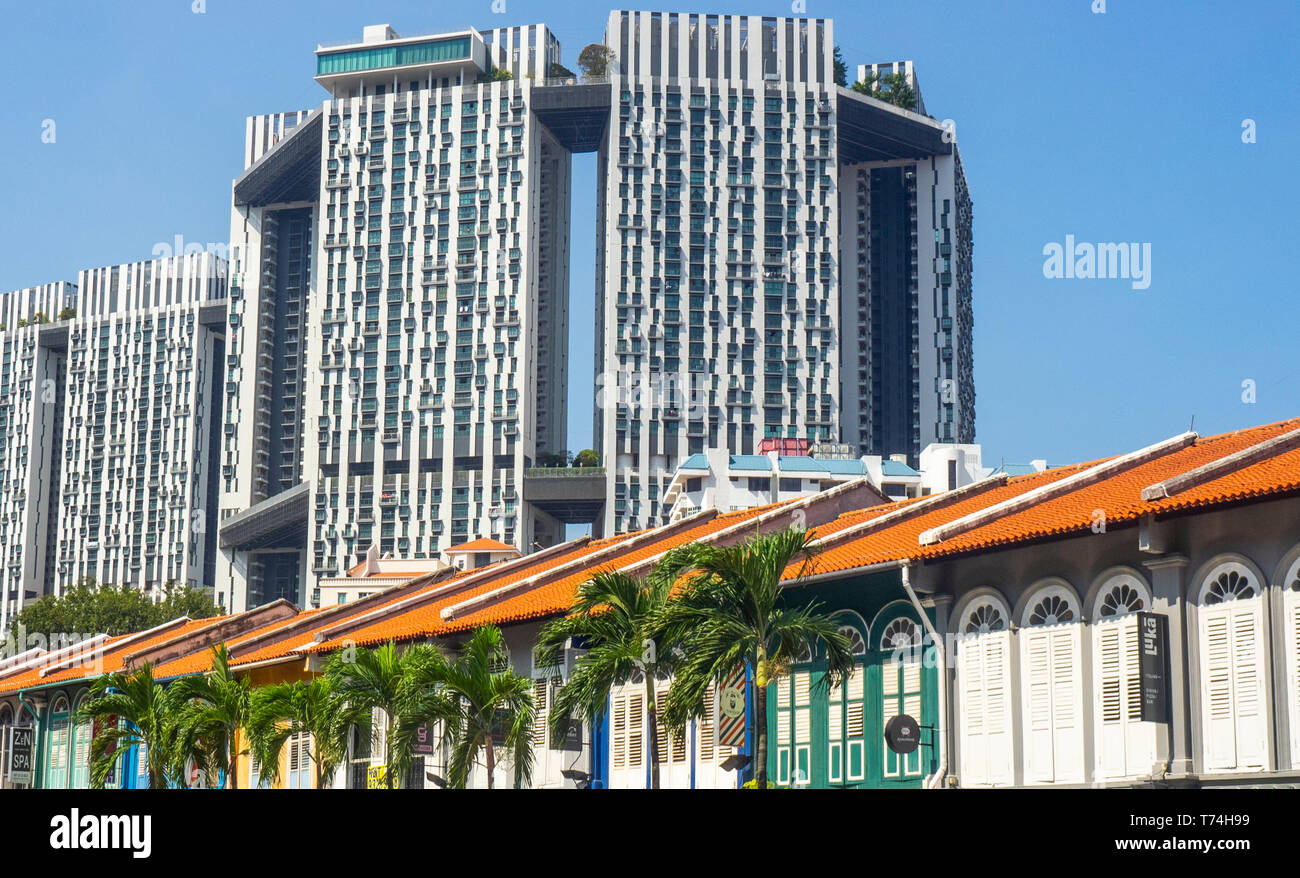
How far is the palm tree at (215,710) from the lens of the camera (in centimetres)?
3769

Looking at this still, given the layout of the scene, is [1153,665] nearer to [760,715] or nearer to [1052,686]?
[1052,686]

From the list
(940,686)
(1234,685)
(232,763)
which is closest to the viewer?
(1234,685)

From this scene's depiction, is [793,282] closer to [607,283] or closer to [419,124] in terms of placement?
[607,283]

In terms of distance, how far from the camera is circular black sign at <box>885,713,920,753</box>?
27.6 meters

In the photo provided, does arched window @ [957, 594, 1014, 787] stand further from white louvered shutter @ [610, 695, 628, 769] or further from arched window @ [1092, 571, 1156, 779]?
white louvered shutter @ [610, 695, 628, 769]

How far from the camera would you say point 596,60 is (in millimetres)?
171375

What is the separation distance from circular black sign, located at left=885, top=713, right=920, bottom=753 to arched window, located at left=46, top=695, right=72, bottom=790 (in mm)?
36488

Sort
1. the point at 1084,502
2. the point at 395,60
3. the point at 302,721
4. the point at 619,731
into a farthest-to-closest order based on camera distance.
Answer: the point at 395,60 < the point at 302,721 < the point at 619,731 < the point at 1084,502

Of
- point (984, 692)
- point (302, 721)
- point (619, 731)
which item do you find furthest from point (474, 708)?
point (984, 692)

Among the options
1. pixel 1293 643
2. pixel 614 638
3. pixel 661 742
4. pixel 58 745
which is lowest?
pixel 58 745

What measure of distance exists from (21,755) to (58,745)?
7.31 ft

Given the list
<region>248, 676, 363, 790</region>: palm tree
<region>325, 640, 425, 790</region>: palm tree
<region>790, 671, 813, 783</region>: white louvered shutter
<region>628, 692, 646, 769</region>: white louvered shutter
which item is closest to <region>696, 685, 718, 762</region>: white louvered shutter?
<region>628, 692, 646, 769</region>: white louvered shutter

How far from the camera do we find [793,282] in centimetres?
16525

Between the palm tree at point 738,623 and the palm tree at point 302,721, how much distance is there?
370 inches
